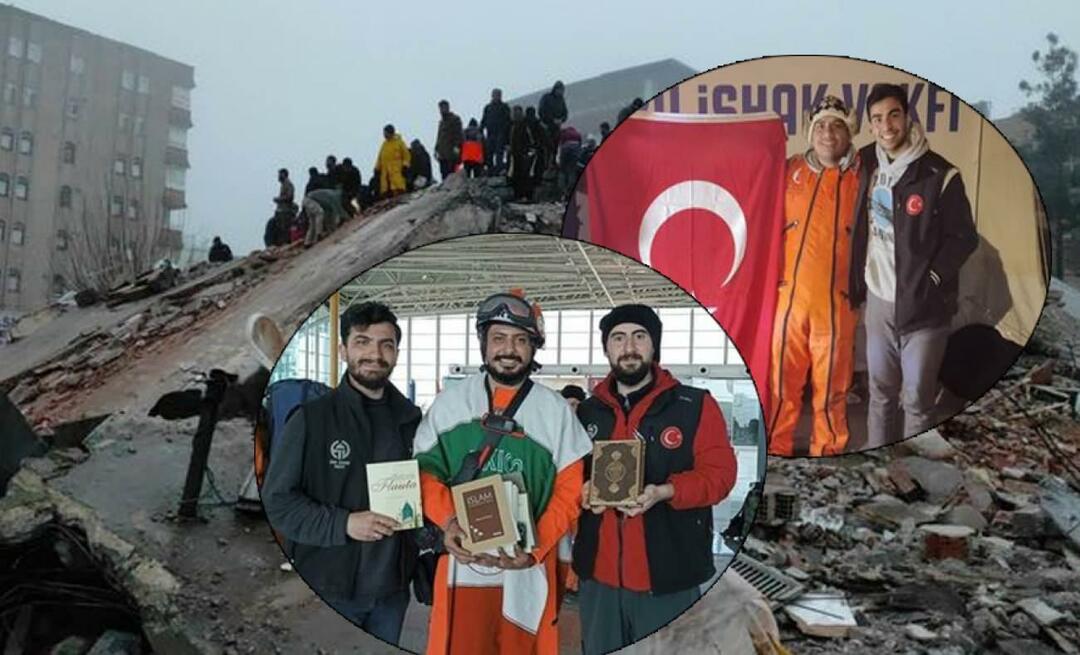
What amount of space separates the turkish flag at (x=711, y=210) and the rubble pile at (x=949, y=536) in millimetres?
752

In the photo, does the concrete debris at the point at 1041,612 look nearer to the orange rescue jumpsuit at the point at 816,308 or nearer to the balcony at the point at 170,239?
the orange rescue jumpsuit at the point at 816,308

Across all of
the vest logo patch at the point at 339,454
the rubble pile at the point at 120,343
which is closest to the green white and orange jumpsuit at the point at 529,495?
the vest logo patch at the point at 339,454

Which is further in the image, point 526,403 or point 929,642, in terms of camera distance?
point 929,642

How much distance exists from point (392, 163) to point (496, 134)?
1.26 m

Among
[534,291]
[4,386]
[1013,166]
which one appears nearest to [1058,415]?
[1013,166]

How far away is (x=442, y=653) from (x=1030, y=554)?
313cm

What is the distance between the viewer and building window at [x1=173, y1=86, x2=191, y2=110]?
17.5m

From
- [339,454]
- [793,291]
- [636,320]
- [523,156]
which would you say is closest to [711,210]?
[793,291]

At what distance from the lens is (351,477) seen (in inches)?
116

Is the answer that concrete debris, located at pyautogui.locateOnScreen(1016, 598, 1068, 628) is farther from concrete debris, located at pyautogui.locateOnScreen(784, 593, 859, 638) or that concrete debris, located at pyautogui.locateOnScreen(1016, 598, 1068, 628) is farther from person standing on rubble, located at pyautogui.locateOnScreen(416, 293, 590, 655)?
person standing on rubble, located at pyautogui.locateOnScreen(416, 293, 590, 655)

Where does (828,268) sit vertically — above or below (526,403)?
above

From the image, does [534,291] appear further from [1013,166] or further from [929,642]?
[1013,166]

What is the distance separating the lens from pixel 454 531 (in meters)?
2.94

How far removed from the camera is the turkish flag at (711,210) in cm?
450
